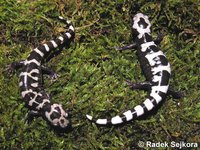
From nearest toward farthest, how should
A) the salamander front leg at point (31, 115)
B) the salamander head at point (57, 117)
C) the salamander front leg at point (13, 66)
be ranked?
1. the salamander head at point (57, 117)
2. the salamander front leg at point (31, 115)
3. the salamander front leg at point (13, 66)

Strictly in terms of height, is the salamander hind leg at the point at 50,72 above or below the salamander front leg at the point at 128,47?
below

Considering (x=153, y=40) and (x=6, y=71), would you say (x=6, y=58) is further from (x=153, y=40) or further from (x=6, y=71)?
(x=153, y=40)

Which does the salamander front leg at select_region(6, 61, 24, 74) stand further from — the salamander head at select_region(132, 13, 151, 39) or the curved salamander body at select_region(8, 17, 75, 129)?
the salamander head at select_region(132, 13, 151, 39)

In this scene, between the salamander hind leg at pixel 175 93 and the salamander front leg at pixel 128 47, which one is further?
the salamander front leg at pixel 128 47

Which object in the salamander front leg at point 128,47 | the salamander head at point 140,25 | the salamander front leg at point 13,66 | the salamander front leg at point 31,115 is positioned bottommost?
the salamander front leg at point 31,115

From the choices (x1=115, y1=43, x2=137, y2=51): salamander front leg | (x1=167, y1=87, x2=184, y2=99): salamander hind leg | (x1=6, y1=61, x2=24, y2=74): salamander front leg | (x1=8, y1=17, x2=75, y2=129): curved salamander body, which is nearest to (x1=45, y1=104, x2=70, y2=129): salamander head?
(x1=8, y1=17, x2=75, y2=129): curved salamander body

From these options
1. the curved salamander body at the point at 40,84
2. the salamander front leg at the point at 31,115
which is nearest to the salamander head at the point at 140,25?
the curved salamander body at the point at 40,84

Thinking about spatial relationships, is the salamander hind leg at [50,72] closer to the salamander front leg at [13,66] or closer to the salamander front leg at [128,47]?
the salamander front leg at [13,66]

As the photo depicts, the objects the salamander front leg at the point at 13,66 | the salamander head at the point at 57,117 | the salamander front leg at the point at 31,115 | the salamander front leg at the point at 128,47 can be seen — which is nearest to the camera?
the salamander head at the point at 57,117
